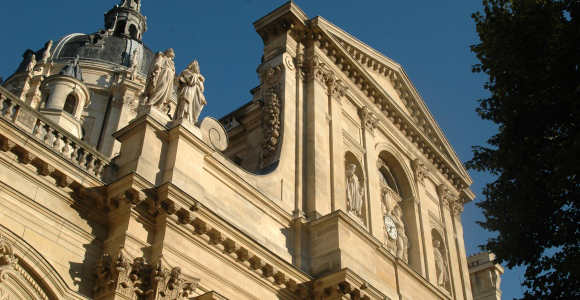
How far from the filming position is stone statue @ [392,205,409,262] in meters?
20.3

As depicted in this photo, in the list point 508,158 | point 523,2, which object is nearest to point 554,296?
point 508,158

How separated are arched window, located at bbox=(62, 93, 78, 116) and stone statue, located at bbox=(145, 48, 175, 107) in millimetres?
19770

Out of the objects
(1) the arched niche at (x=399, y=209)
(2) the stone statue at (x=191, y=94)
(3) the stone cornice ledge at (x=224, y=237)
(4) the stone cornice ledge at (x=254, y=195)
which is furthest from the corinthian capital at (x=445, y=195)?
(2) the stone statue at (x=191, y=94)

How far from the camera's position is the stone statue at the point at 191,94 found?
46.3 feet

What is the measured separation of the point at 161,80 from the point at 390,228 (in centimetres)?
952

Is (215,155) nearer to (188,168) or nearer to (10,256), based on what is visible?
(188,168)

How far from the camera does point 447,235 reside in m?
23.5

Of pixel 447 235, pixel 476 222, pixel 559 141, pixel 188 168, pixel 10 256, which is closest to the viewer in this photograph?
pixel 10 256

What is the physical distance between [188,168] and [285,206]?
11.5 ft

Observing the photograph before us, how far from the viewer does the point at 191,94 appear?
14438 millimetres

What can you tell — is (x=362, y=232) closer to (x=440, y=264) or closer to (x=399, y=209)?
(x=399, y=209)

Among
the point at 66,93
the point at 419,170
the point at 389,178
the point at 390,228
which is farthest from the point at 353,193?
the point at 66,93

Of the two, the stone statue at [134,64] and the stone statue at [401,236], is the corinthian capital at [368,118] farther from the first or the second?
the stone statue at [134,64]

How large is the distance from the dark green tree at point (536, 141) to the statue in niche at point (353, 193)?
7002mm
